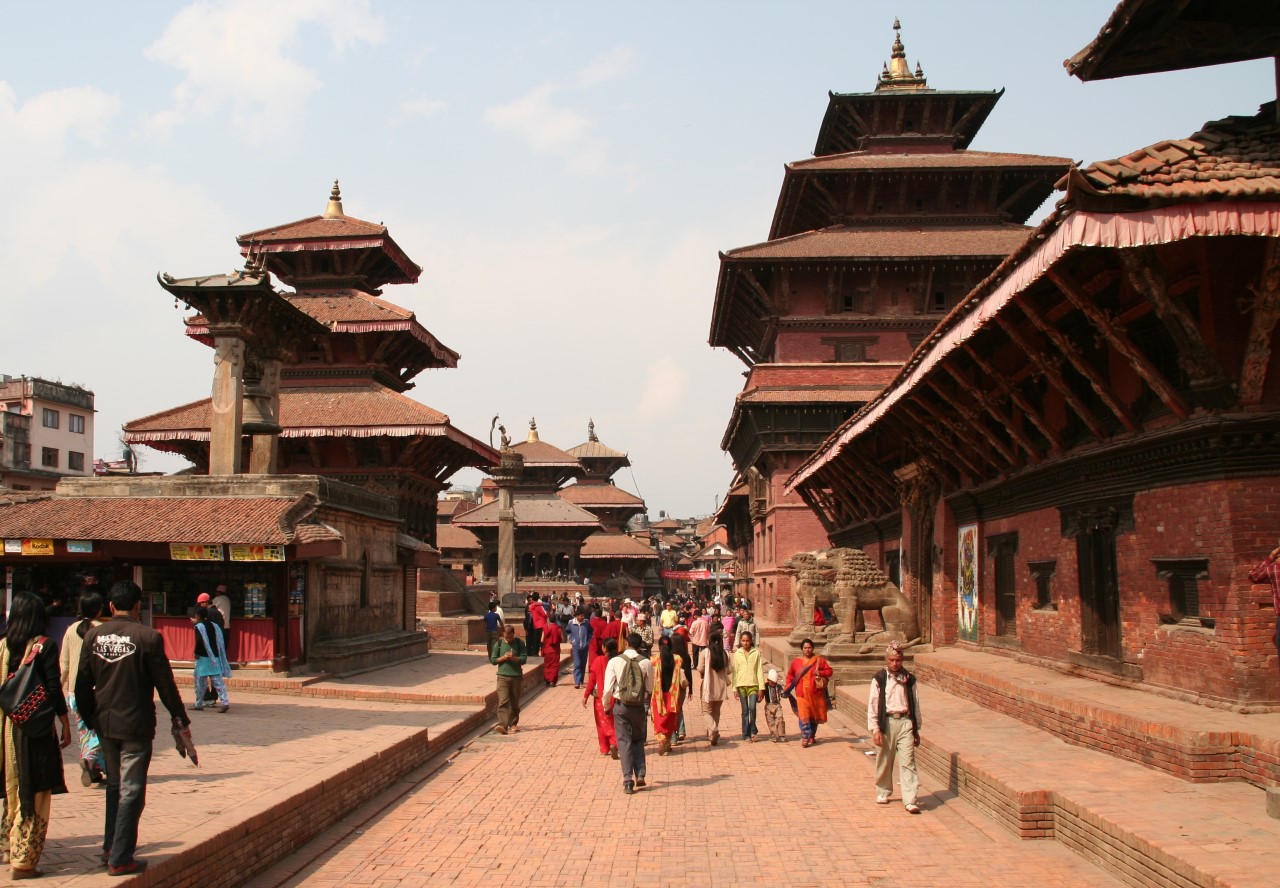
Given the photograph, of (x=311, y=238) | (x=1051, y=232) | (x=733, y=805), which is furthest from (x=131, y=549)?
(x=311, y=238)

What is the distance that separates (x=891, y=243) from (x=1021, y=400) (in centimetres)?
A: 2316

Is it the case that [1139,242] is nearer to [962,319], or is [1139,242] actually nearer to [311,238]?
[962,319]

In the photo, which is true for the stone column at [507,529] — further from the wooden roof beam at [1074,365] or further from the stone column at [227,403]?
the wooden roof beam at [1074,365]

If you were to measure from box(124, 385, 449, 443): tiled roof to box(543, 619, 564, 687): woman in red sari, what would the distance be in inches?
334

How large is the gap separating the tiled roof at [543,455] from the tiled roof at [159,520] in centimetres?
4655

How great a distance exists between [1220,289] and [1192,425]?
116cm

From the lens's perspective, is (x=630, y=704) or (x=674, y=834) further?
(x=630, y=704)

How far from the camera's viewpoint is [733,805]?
34.3ft

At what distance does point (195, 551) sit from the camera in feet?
53.3

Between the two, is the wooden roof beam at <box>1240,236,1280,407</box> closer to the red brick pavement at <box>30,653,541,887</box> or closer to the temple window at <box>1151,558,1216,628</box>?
the temple window at <box>1151,558,1216,628</box>

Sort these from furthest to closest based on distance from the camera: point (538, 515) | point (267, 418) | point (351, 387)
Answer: point (538, 515), point (351, 387), point (267, 418)

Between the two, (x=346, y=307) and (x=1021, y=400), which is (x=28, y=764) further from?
(x=346, y=307)

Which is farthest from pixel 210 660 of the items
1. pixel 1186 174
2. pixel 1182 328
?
pixel 1186 174

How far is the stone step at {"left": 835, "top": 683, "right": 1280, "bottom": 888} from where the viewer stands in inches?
248
